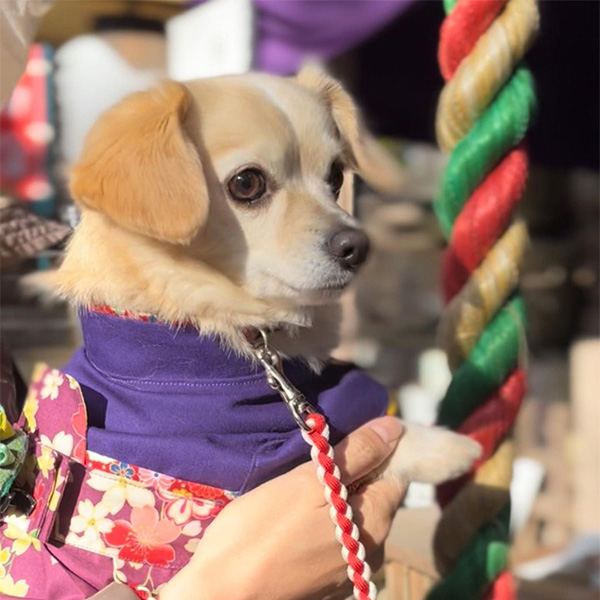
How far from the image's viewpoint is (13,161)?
1.73m

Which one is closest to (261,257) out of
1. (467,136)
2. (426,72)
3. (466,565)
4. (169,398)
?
(169,398)

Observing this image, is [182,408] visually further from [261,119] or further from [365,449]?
[261,119]

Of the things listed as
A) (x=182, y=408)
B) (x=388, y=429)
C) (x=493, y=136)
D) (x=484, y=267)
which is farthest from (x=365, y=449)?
(x=493, y=136)

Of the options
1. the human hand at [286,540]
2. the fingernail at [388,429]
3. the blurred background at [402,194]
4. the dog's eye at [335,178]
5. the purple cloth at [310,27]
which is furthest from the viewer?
the purple cloth at [310,27]

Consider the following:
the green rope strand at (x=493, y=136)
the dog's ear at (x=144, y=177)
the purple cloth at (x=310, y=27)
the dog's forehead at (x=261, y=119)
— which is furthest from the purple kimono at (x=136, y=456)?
the purple cloth at (x=310, y=27)

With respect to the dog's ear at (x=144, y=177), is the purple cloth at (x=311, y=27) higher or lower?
lower

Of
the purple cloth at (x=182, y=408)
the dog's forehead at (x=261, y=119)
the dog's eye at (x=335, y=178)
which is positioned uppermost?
the dog's forehead at (x=261, y=119)

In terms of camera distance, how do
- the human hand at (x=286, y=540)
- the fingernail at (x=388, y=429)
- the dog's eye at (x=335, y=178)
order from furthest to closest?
the dog's eye at (x=335, y=178) < the fingernail at (x=388, y=429) < the human hand at (x=286, y=540)

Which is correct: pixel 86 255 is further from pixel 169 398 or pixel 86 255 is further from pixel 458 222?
pixel 458 222

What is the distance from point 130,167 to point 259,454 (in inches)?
12.2

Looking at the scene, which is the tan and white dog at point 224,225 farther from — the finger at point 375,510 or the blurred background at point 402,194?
the blurred background at point 402,194

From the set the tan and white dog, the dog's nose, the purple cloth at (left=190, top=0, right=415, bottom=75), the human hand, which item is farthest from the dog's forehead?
the purple cloth at (left=190, top=0, right=415, bottom=75)

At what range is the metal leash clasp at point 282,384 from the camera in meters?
0.72

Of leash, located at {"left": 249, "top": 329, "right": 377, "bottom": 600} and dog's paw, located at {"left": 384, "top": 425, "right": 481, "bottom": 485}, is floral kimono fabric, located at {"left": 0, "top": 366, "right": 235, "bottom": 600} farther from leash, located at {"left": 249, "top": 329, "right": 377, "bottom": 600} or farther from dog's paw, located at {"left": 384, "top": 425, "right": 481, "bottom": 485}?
dog's paw, located at {"left": 384, "top": 425, "right": 481, "bottom": 485}
